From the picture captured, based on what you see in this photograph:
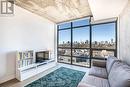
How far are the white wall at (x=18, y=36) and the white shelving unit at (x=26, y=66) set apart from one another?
24cm

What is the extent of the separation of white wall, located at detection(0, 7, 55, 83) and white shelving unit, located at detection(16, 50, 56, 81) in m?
0.24

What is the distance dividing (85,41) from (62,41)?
1.47m

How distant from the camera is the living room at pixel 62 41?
2.68m

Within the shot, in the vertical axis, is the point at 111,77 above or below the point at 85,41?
below

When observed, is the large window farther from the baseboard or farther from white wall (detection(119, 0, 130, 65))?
the baseboard

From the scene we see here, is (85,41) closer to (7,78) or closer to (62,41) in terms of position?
(62,41)

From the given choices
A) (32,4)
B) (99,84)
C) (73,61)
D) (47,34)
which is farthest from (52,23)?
(99,84)

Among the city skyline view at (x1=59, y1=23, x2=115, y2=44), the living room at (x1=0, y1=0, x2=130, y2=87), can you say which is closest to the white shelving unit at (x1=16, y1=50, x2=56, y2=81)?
the living room at (x1=0, y1=0, x2=130, y2=87)

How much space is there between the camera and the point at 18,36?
135 inches

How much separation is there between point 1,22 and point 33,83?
2.31m

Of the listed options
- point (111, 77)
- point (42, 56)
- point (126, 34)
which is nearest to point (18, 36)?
point (42, 56)

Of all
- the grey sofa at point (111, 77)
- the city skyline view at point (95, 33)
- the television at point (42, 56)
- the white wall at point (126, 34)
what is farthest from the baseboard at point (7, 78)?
the white wall at point (126, 34)

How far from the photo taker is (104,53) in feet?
12.5

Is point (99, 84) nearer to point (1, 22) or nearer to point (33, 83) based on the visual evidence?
point (33, 83)
